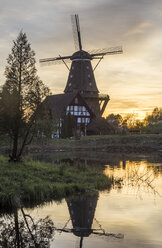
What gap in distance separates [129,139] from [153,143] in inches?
166

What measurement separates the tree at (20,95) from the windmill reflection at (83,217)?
7.59 metres

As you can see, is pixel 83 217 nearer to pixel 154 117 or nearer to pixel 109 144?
pixel 109 144

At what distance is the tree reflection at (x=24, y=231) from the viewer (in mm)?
10422

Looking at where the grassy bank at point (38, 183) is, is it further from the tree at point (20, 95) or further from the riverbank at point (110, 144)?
the riverbank at point (110, 144)

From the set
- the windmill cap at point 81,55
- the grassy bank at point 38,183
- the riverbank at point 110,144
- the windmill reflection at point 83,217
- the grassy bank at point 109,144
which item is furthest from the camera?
the windmill cap at point 81,55

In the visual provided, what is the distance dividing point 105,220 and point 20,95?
11930mm

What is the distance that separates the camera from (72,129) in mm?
68562

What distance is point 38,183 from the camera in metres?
17.1

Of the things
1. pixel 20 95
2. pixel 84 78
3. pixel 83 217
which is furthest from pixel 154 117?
pixel 83 217

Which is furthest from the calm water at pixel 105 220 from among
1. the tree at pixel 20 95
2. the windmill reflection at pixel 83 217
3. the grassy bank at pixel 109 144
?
the grassy bank at pixel 109 144

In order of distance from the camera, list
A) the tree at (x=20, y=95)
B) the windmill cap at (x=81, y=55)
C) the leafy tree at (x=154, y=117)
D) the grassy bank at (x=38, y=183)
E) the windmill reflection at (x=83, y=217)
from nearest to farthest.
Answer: the windmill reflection at (x=83, y=217), the grassy bank at (x=38, y=183), the tree at (x=20, y=95), the windmill cap at (x=81, y=55), the leafy tree at (x=154, y=117)

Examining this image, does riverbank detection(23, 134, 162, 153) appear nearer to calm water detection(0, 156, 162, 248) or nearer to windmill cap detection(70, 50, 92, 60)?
windmill cap detection(70, 50, 92, 60)

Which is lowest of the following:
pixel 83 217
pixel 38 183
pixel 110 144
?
pixel 83 217

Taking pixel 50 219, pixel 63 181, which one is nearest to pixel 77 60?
pixel 63 181
